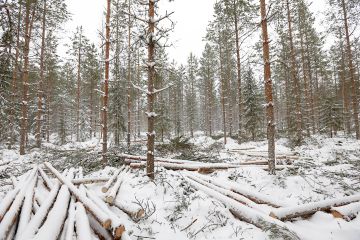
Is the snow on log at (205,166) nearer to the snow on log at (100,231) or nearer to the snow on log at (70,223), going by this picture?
the snow on log at (70,223)

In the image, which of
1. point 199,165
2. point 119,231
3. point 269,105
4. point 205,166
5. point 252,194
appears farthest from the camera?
point 199,165

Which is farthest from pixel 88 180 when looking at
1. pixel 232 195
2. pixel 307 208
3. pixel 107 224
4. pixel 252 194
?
pixel 307 208

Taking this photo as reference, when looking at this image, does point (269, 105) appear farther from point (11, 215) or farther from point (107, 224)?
point (11, 215)

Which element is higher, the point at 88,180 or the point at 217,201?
the point at 88,180

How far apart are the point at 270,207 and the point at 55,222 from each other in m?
4.53

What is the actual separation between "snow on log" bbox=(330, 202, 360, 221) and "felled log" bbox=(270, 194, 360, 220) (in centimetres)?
19

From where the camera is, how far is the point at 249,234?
14.7 feet

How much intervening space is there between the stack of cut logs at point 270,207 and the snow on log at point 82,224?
125 inches

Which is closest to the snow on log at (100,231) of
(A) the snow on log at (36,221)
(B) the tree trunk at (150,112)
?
(A) the snow on log at (36,221)

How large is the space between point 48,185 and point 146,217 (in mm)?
4057

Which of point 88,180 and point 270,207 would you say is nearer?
point 270,207

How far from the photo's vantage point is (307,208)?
199 inches

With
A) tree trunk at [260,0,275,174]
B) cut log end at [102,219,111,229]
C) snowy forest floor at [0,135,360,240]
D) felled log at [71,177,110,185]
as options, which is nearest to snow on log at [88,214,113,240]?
cut log end at [102,219,111,229]

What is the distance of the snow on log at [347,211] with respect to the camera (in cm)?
499
